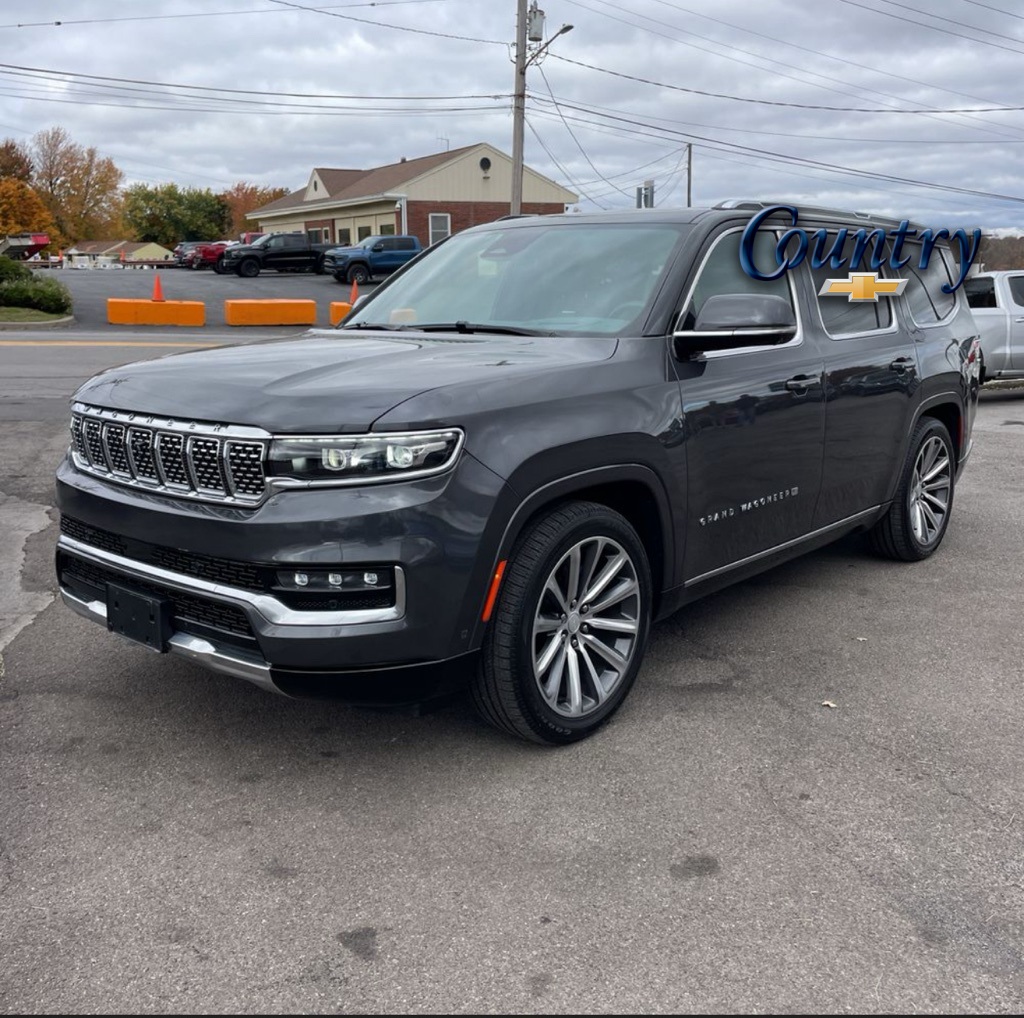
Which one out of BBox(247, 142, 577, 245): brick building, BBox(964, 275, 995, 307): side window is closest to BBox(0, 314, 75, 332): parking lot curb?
BBox(964, 275, 995, 307): side window

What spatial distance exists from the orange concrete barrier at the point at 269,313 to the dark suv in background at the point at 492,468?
2173 cm

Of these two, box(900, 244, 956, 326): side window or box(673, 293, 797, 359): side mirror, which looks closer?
box(673, 293, 797, 359): side mirror

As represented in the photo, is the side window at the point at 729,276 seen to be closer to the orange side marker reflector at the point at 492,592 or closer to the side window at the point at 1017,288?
the orange side marker reflector at the point at 492,592

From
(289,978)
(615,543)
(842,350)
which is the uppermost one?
(842,350)

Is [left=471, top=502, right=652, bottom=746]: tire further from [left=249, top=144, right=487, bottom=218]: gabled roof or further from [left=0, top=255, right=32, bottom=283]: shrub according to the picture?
[left=249, top=144, right=487, bottom=218]: gabled roof

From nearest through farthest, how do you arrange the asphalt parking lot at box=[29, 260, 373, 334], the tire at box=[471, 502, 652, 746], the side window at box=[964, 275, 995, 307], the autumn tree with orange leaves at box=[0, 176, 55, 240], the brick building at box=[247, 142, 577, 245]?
the tire at box=[471, 502, 652, 746] < the side window at box=[964, 275, 995, 307] < the asphalt parking lot at box=[29, 260, 373, 334] < the brick building at box=[247, 142, 577, 245] < the autumn tree with orange leaves at box=[0, 176, 55, 240]

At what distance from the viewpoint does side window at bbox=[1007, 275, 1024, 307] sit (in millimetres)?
15125

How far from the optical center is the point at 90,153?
110312 mm

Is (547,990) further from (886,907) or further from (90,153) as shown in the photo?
(90,153)

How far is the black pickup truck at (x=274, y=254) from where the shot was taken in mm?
41125

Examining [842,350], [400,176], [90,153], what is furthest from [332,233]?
[90,153]

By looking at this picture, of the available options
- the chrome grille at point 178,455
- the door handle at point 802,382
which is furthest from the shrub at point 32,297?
the door handle at point 802,382

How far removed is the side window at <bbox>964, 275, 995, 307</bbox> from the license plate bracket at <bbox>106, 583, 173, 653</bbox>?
14.0m

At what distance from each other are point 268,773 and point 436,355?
60.9 inches
